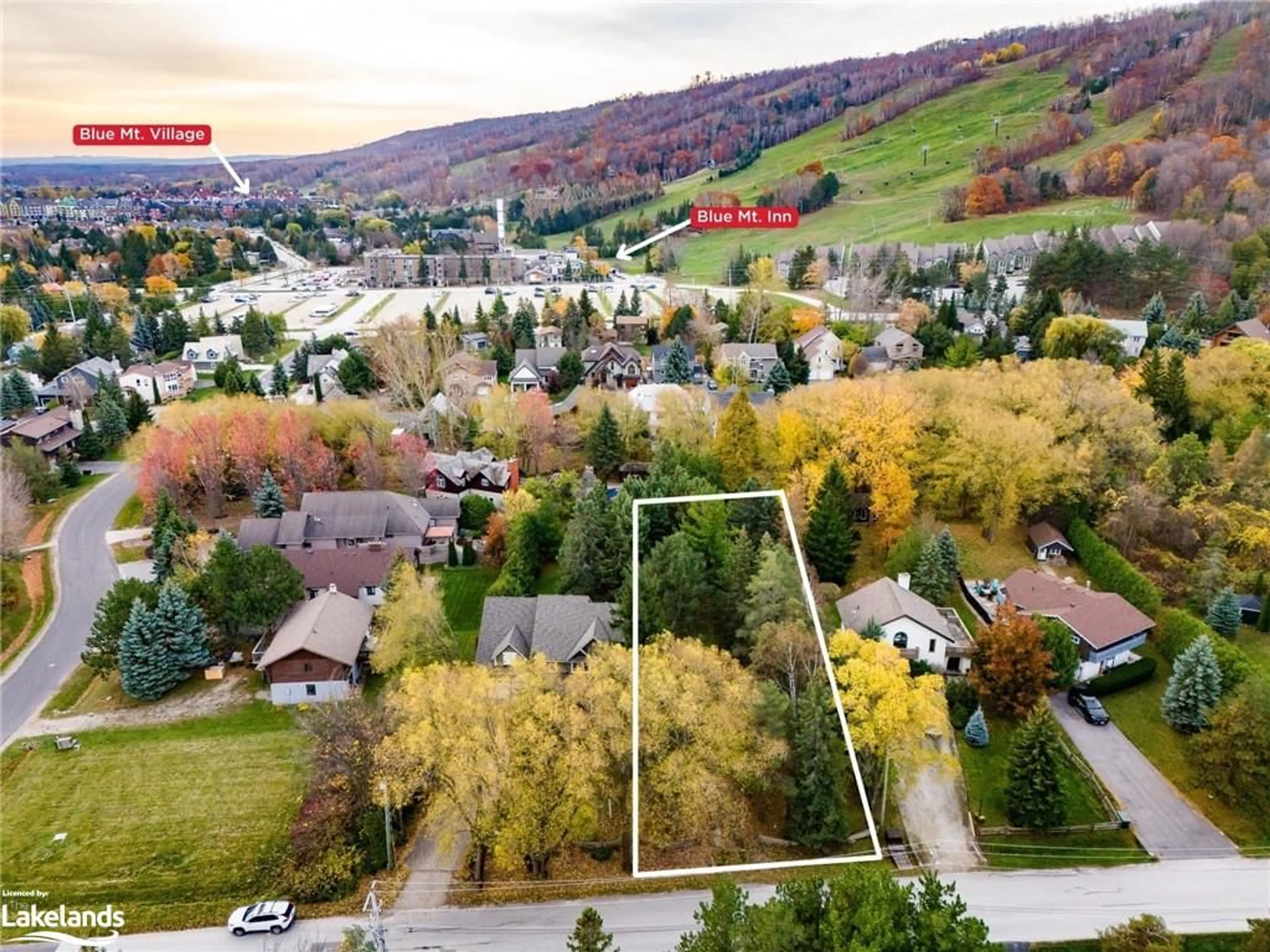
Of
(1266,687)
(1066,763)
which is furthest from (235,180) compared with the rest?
(1266,687)

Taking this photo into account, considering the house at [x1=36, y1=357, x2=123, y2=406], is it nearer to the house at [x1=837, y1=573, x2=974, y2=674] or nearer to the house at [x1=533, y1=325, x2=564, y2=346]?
the house at [x1=533, y1=325, x2=564, y2=346]

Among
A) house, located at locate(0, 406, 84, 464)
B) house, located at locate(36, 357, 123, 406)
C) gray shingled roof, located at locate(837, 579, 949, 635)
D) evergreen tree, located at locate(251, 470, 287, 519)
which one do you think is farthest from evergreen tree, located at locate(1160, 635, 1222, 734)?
house, located at locate(36, 357, 123, 406)

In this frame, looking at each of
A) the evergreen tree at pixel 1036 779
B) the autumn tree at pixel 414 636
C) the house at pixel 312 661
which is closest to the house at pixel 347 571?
the house at pixel 312 661

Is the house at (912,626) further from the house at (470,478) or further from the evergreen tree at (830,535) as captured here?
the house at (470,478)

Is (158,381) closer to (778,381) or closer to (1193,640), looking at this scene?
(778,381)

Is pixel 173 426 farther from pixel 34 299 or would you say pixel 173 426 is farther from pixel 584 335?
pixel 34 299

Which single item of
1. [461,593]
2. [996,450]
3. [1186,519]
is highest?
[996,450]
